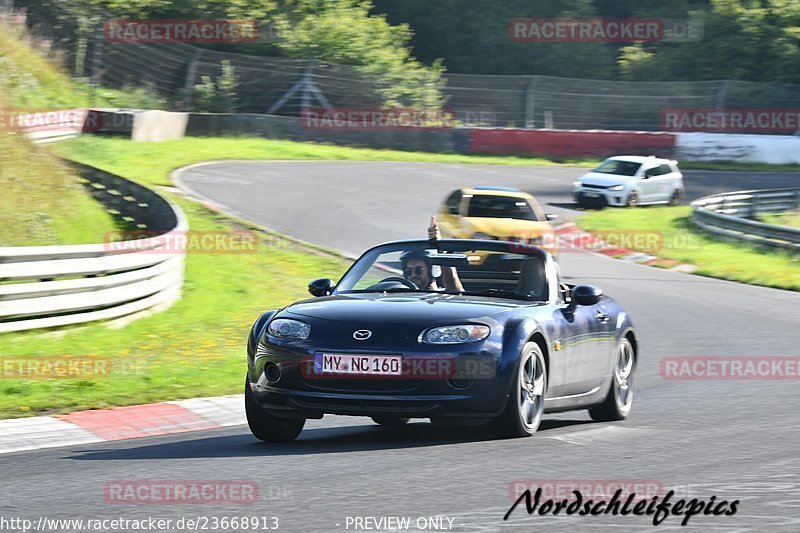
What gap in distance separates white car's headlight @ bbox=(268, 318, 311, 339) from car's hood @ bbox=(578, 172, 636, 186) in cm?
2546

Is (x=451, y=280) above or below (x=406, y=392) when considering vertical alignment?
above

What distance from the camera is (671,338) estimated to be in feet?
53.9

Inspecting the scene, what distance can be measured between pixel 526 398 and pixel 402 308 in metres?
0.97

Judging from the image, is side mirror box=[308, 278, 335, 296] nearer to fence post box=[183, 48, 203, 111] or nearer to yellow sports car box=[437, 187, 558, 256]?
yellow sports car box=[437, 187, 558, 256]

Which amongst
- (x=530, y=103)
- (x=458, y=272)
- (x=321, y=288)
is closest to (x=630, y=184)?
(x=530, y=103)

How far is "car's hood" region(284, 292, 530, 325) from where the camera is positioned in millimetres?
7781

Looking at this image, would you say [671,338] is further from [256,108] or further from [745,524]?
[256,108]

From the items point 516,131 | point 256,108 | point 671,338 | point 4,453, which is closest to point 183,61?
point 256,108

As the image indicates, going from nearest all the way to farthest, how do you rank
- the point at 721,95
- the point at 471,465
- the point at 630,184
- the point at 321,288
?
the point at 471,465 → the point at 321,288 → the point at 630,184 → the point at 721,95

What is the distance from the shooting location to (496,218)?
21.3 m

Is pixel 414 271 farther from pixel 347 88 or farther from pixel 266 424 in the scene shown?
pixel 347 88

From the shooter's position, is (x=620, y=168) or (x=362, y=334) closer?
(x=362, y=334)

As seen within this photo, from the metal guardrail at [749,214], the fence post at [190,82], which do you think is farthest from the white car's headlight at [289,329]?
the fence post at [190,82]

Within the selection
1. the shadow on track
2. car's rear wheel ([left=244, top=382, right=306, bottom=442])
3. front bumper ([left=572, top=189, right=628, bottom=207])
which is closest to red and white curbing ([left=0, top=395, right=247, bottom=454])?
the shadow on track
